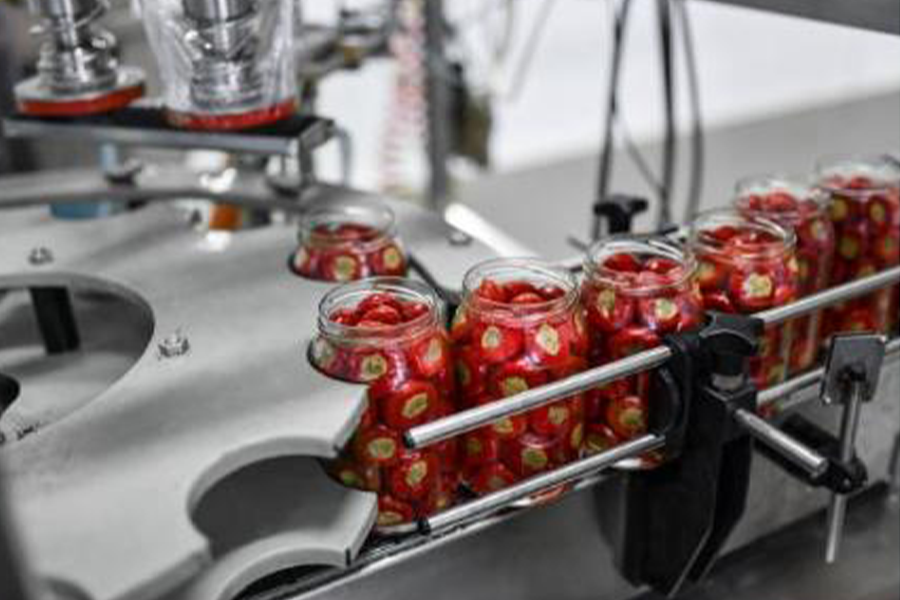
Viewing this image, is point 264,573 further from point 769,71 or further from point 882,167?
point 769,71

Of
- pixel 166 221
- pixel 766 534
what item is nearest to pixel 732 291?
pixel 766 534

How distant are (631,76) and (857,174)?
3009 millimetres

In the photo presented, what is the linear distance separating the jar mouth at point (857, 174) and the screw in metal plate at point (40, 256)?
0.66 meters

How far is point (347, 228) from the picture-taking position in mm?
758

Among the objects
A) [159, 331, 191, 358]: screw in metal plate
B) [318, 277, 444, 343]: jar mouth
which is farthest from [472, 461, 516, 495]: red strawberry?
[159, 331, 191, 358]: screw in metal plate

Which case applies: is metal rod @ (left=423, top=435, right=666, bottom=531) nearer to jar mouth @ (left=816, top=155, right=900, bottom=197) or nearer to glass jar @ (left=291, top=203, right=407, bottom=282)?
glass jar @ (left=291, top=203, right=407, bottom=282)

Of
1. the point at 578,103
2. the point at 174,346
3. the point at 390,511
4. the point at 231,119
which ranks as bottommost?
the point at 578,103

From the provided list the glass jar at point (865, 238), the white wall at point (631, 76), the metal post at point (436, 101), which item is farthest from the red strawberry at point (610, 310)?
the white wall at point (631, 76)

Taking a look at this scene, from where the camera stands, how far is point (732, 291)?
0.68m

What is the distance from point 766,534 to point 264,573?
1.58ft

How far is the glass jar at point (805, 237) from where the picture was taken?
29.5 inches

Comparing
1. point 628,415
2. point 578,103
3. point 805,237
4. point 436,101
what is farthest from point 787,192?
point 578,103

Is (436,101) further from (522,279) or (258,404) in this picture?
(258,404)

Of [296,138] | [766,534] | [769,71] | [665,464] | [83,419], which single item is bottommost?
[769,71]
